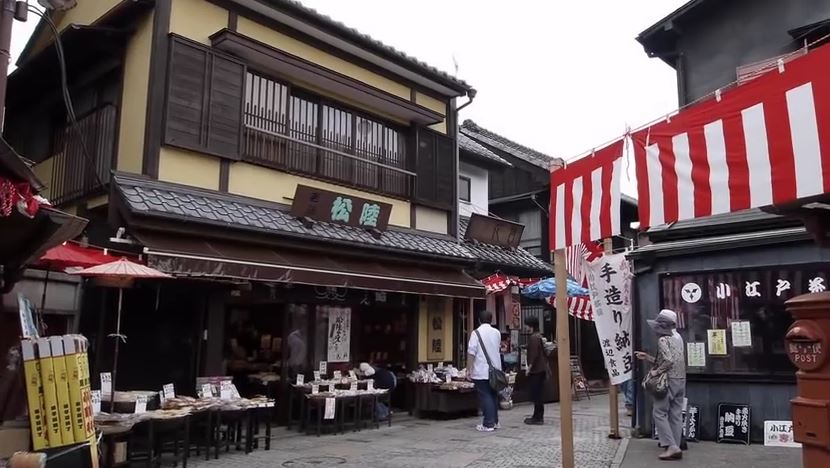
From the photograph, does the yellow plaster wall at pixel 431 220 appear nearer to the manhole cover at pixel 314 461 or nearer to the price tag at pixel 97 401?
the manhole cover at pixel 314 461

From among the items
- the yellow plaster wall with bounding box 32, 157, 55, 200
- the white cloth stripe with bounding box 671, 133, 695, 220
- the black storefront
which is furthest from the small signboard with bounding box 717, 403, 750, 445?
the yellow plaster wall with bounding box 32, 157, 55, 200

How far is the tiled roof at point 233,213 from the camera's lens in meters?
10.1

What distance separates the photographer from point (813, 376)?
5848mm

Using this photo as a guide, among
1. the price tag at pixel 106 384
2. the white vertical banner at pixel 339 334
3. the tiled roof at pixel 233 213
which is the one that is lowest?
→ the price tag at pixel 106 384

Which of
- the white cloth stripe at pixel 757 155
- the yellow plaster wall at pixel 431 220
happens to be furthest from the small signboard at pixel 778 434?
the yellow plaster wall at pixel 431 220

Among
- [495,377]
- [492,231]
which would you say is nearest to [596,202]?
[495,377]

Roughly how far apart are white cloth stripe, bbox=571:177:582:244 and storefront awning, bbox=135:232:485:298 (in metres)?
5.22

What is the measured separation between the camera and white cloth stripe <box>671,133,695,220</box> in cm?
694

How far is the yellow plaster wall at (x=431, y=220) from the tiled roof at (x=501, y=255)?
3.94 ft

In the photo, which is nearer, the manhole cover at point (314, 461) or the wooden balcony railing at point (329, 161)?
the manhole cover at point (314, 461)

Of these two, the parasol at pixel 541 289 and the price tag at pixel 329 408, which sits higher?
the parasol at pixel 541 289

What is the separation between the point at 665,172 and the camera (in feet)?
23.8

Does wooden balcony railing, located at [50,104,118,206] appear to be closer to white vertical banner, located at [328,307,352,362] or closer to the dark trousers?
white vertical banner, located at [328,307,352,362]

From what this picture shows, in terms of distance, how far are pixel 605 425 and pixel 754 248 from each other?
4.89 meters
